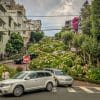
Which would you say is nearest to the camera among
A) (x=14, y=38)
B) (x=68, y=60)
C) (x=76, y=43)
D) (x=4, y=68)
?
(x=4, y=68)

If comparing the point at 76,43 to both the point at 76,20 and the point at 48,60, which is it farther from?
the point at 48,60

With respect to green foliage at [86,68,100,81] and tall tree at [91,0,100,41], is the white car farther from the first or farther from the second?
tall tree at [91,0,100,41]

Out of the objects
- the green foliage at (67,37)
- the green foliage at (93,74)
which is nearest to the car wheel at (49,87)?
the green foliage at (93,74)

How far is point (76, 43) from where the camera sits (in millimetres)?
84250

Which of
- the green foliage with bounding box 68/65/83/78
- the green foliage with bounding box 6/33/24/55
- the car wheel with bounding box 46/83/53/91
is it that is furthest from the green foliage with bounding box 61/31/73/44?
the car wheel with bounding box 46/83/53/91

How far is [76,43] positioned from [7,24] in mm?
16151

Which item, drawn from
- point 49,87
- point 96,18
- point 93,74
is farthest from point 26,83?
point 96,18

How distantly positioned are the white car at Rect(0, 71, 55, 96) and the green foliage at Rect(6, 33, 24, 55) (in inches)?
2279

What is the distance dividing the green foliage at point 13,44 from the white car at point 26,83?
190ft

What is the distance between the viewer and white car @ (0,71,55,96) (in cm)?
2664

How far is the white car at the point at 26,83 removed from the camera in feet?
87.4

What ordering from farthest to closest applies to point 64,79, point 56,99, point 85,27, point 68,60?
point 85,27 → point 68,60 → point 64,79 → point 56,99

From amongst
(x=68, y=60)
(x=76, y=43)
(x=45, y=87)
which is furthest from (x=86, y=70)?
(x=76, y=43)

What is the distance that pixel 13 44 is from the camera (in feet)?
295
